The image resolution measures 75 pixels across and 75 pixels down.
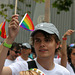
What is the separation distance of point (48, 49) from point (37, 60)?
9.6 inches

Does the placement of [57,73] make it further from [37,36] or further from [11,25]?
[11,25]

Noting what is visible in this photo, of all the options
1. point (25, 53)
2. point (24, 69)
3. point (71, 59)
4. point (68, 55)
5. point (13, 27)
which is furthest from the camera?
point (25, 53)

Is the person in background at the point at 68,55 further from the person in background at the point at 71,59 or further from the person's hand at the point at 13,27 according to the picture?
the person's hand at the point at 13,27

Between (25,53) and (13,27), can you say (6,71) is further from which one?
(25,53)

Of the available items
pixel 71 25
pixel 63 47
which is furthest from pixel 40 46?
pixel 71 25

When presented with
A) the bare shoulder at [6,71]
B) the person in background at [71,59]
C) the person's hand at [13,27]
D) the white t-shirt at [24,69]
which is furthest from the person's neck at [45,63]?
the person in background at [71,59]

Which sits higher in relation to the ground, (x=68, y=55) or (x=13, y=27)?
(x=13, y=27)

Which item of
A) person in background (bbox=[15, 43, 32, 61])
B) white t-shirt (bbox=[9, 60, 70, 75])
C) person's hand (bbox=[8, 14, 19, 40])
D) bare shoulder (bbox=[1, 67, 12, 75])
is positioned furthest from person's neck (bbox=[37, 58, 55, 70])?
person in background (bbox=[15, 43, 32, 61])

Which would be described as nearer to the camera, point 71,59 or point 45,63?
point 45,63

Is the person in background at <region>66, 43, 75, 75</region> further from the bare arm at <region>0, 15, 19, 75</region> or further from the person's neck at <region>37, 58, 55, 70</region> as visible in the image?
the bare arm at <region>0, 15, 19, 75</region>

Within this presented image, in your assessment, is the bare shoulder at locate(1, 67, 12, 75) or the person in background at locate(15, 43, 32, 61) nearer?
the bare shoulder at locate(1, 67, 12, 75)

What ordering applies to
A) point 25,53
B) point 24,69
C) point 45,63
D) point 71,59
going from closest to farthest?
point 24,69
point 45,63
point 71,59
point 25,53

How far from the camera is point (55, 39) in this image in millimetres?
2514

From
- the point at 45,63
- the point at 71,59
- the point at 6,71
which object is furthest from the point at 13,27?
the point at 71,59
